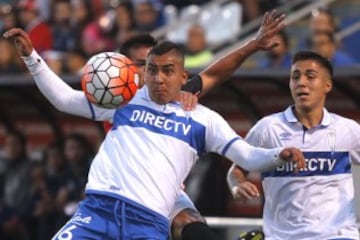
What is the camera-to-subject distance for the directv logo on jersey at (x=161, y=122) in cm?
831

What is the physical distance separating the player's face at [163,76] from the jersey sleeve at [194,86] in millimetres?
473

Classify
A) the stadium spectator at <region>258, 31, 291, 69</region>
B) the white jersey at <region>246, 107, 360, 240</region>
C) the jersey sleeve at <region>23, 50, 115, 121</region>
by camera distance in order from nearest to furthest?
the jersey sleeve at <region>23, 50, 115, 121</region> → the white jersey at <region>246, 107, 360, 240</region> → the stadium spectator at <region>258, 31, 291, 69</region>

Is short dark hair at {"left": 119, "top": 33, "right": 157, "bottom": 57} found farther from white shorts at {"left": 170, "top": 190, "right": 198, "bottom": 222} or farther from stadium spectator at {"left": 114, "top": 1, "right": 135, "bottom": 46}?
stadium spectator at {"left": 114, "top": 1, "right": 135, "bottom": 46}

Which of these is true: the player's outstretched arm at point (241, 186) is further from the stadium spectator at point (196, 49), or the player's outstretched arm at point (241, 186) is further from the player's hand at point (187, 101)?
the stadium spectator at point (196, 49)

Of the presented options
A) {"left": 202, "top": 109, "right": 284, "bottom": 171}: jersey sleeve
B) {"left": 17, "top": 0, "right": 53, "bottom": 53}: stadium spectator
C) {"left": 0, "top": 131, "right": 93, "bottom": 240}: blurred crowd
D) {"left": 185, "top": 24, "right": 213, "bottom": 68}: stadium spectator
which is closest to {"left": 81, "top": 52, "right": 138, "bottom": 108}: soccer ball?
{"left": 202, "top": 109, "right": 284, "bottom": 171}: jersey sleeve

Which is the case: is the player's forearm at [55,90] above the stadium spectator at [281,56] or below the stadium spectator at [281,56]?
below

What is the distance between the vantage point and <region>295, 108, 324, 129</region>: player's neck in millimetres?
8977

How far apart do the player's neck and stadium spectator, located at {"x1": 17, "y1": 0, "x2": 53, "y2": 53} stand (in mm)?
8523

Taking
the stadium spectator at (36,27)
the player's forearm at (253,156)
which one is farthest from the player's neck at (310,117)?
the stadium spectator at (36,27)

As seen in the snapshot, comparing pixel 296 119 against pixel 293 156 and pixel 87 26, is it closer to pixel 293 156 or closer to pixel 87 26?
pixel 293 156

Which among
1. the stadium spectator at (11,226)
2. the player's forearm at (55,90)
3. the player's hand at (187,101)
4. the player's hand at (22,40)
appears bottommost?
the stadium spectator at (11,226)

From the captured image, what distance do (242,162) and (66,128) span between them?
26.1 ft

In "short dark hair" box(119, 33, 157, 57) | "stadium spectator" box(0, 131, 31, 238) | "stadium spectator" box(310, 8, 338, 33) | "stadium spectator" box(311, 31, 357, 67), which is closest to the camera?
"short dark hair" box(119, 33, 157, 57)

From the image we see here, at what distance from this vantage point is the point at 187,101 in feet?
27.9
